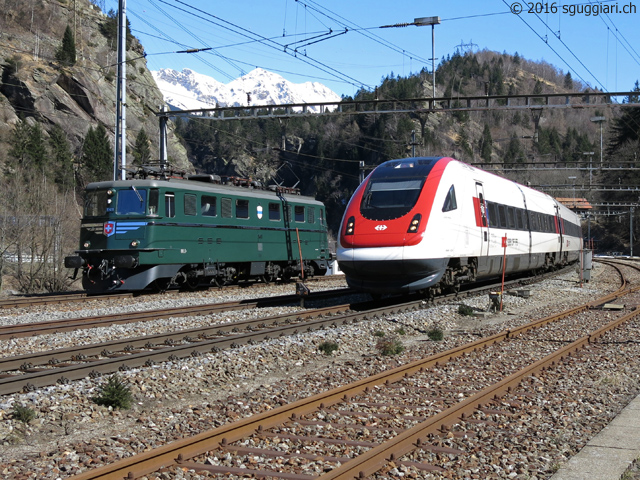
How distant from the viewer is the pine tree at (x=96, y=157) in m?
72.4

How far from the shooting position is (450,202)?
16.2 metres

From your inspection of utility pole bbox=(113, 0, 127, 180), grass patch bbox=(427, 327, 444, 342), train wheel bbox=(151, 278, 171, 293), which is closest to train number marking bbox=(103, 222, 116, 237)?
train wheel bbox=(151, 278, 171, 293)

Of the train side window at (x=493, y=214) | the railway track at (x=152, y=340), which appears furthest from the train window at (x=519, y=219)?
the railway track at (x=152, y=340)

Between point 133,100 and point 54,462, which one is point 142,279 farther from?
point 133,100

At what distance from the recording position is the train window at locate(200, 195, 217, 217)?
2037cm

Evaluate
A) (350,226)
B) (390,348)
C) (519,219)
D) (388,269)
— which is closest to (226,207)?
(350,226)

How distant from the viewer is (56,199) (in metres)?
34.5

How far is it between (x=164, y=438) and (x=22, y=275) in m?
26.3

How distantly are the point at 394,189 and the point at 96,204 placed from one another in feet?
29.1

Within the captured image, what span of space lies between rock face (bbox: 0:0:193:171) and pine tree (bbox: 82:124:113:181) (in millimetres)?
3604

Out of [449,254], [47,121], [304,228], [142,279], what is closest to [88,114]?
[47,121]

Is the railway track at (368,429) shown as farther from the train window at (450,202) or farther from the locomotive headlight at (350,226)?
the train window at (450,202)

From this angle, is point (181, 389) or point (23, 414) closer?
point (23, 414)

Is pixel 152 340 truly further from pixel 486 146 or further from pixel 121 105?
pixel 486 146
